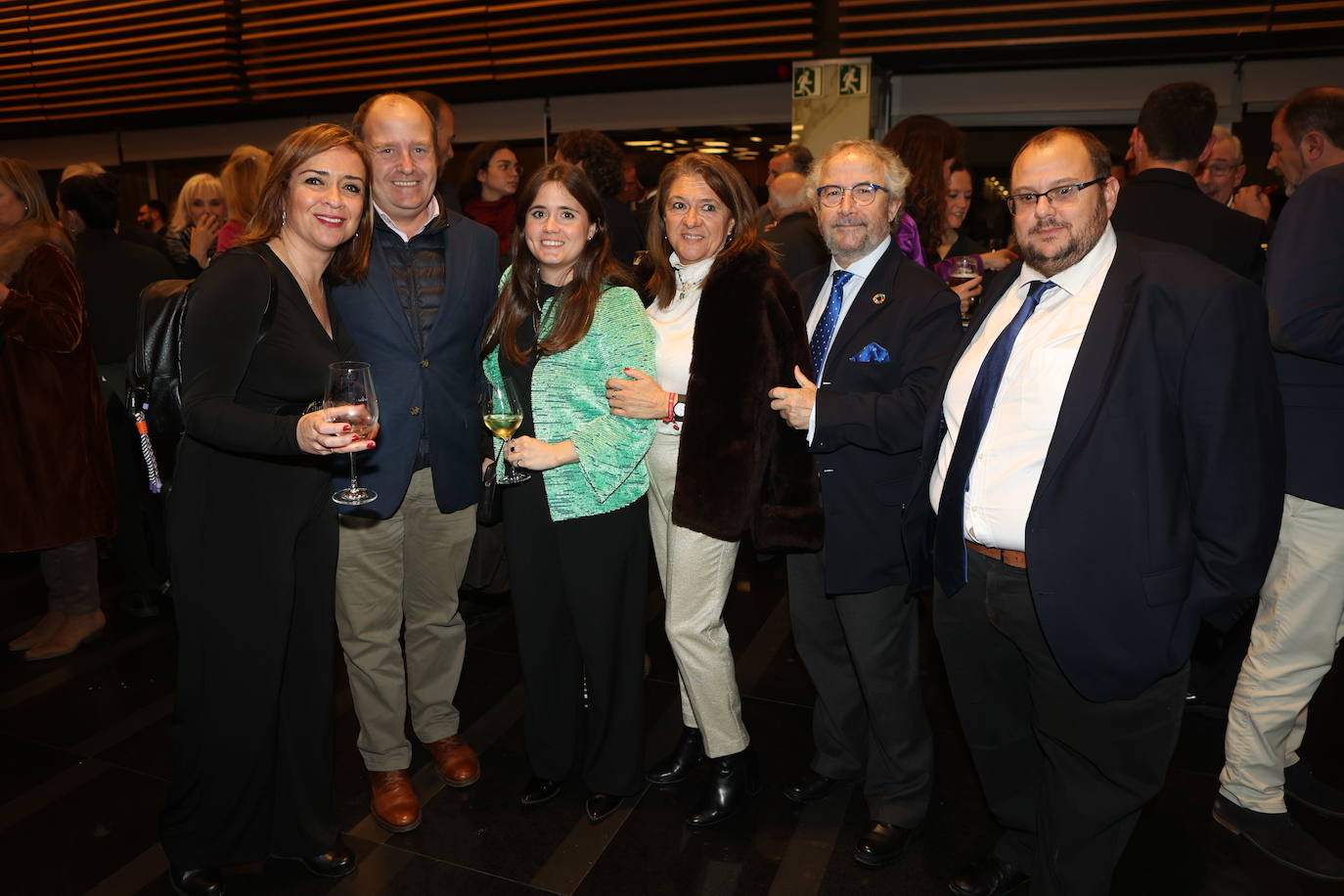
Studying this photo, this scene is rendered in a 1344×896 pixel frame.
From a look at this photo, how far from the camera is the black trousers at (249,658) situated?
216cm

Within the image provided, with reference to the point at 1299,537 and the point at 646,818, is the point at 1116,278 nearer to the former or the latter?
the point at 1299,537

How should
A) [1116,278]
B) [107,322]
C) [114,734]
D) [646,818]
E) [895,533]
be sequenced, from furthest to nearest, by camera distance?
[107,322], [114,734], [646,818], [895,533], [1116,278]

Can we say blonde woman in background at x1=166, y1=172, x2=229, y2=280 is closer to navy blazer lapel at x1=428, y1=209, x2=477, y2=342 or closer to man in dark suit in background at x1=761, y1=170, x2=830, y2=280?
navy blazer lapel at x1=428, y1=209, x2=477, y2=342

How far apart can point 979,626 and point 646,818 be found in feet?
4.07

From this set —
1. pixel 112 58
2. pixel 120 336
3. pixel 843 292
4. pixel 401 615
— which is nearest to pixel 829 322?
pixel 843 292

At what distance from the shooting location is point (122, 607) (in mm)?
4422

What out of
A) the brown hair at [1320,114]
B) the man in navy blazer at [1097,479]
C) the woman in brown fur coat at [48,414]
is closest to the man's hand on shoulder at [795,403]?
the man in navy blazer at [1097,479]

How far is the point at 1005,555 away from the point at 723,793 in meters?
1.23

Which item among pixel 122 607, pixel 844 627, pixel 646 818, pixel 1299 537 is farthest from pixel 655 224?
pixel 122 607

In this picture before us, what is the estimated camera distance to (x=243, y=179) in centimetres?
335

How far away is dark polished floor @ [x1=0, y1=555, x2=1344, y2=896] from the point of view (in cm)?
246

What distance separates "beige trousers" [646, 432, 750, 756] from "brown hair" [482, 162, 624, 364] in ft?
1.41

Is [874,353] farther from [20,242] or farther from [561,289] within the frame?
[20,242]

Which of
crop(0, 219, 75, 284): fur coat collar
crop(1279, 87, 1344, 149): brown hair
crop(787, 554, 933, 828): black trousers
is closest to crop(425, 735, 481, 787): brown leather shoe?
crop(787, 554, 933, 828): black trousers
